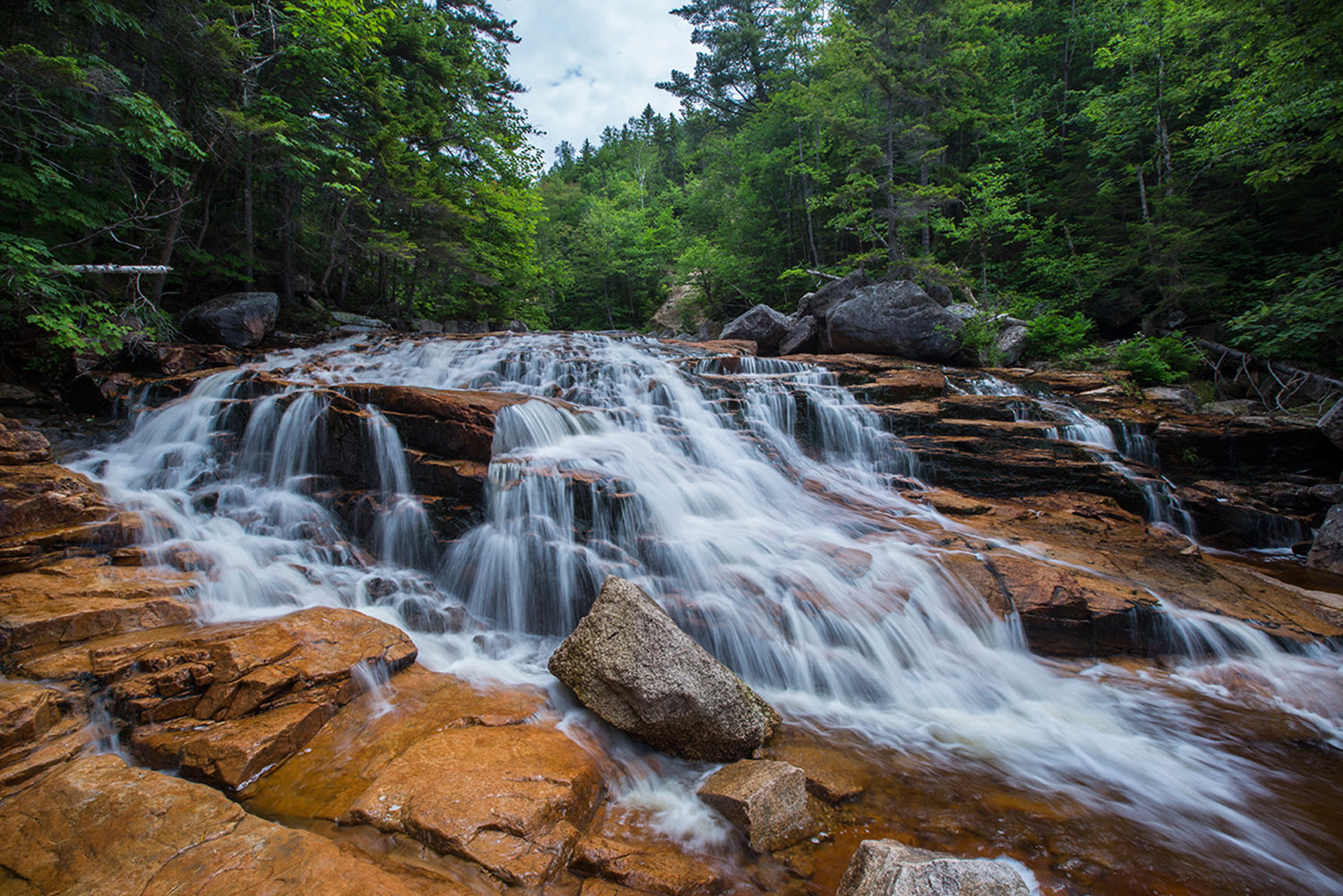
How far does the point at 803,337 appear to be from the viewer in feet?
48.4

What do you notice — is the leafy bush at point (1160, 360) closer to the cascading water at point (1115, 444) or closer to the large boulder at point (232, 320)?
the cascading water at point (1115, 444)

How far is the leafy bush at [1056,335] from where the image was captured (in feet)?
42.2

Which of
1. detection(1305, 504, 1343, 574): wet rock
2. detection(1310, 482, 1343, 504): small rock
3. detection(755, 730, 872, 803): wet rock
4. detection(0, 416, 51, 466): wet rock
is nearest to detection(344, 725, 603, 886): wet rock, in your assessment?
detection(755, 730, 872, 803): wet rock

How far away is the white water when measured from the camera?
3365mm

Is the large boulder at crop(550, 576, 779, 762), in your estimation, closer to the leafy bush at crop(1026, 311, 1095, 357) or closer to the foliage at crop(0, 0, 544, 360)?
the foliage at crop(0, 0, 544, 360)

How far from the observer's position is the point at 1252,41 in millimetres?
7852

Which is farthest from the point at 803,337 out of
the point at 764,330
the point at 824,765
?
the point at 824,765

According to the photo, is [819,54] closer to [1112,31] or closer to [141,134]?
[1112,31]

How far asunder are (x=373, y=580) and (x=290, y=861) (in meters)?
3.36

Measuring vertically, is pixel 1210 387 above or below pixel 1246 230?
below

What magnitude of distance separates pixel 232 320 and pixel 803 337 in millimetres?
14116

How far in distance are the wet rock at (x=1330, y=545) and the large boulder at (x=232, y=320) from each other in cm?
1841

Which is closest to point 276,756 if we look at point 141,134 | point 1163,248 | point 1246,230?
point 141,134

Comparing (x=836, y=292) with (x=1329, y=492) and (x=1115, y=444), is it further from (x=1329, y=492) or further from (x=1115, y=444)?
(x=1329, y=492)
